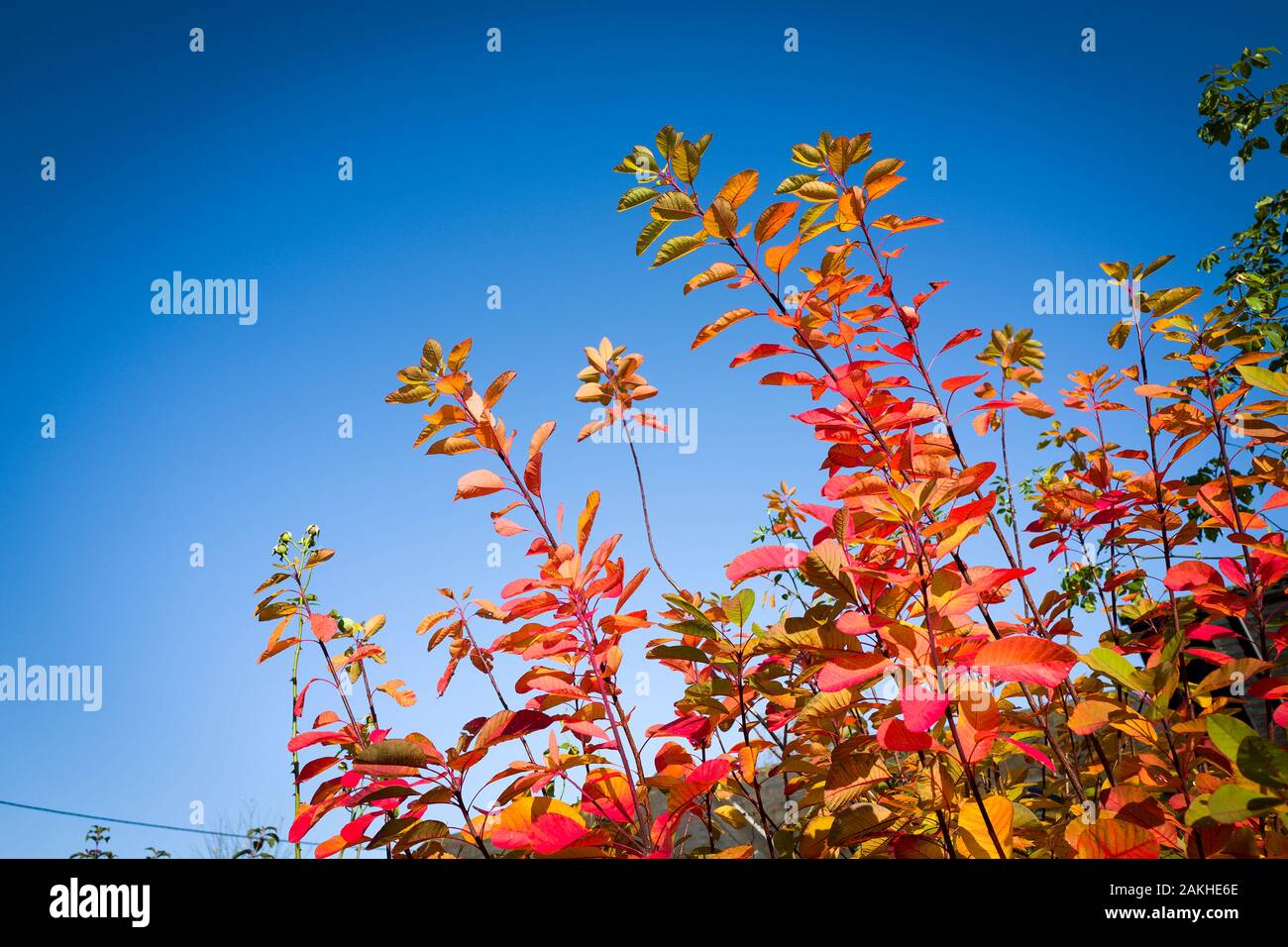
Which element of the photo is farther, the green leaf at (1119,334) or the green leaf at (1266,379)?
the green leaf at (1119,334)

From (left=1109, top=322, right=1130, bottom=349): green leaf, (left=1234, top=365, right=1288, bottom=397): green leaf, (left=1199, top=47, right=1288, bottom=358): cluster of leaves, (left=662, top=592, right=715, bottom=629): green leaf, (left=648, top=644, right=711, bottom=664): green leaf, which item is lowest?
(left=648, top=644, right=711, bottom=664): green leaf

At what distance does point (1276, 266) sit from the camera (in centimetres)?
331

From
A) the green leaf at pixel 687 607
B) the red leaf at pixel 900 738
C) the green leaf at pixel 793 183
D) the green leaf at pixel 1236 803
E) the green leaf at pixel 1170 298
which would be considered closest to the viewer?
the green leaf at pixel 1236 803

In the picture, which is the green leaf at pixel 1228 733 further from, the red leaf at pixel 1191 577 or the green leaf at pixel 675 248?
the green leaf at pixel 675 248

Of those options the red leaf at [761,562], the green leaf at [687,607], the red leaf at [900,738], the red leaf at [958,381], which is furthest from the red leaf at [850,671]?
the red leaf at [958,381]

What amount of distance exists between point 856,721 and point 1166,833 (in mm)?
799

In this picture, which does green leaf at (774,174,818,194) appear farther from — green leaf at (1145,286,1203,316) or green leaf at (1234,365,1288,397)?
green leaf at (1145,286,1203,316)

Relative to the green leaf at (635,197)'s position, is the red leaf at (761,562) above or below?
below

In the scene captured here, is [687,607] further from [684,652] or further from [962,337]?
[962,337]

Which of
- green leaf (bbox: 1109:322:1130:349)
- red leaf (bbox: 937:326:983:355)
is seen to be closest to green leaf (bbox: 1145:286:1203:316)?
green leaf (bbox: 1109:322:1130:349)
